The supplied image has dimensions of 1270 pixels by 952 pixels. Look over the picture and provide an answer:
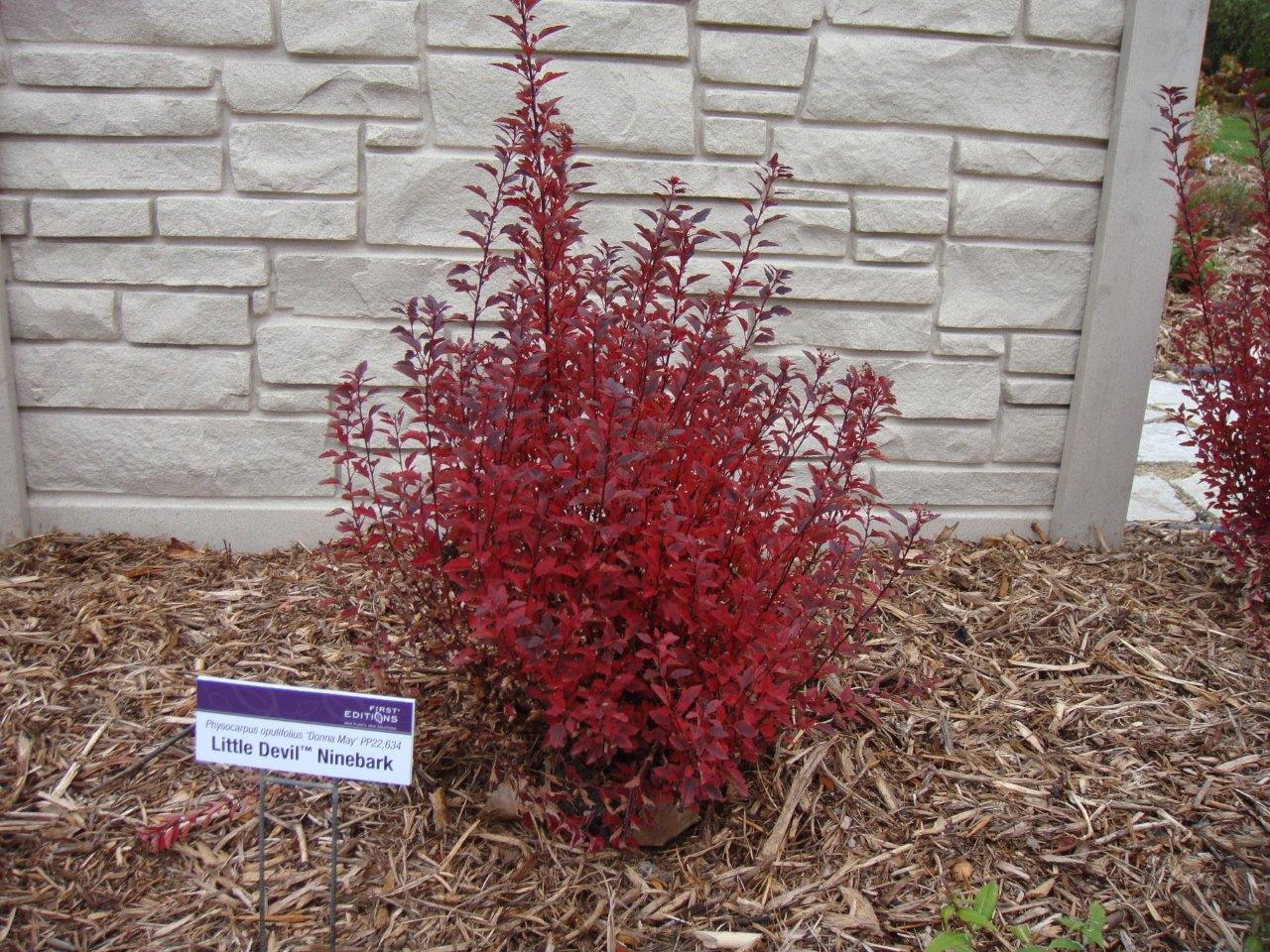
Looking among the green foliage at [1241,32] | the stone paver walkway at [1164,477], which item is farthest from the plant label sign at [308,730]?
the green foliage at [1241,32]

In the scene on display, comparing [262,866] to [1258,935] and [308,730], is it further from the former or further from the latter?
[1258,935]

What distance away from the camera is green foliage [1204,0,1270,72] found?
36.7 ft

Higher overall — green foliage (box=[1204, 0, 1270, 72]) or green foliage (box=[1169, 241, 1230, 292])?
green foliage (box=[1204, 0, 1270, 72])

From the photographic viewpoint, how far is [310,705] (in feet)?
5.36

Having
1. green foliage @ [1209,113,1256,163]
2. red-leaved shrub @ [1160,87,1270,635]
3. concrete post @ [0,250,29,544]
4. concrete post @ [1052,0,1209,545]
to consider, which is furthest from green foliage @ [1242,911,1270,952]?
green foliage @ [1209,113,1256,163]

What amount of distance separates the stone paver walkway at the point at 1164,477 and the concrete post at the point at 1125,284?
1.33ft

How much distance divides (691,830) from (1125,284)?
2183 millimetres

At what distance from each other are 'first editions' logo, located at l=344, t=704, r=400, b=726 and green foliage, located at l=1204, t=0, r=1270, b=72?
12.6 m

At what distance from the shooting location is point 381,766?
5.42ft

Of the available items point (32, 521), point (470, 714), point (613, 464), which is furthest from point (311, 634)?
point (613, 464)

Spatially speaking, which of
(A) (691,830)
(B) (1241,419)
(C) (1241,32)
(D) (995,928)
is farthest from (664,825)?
(C) (1241,32)

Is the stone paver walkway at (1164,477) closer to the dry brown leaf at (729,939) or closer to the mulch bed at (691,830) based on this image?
the mulch bed at (691,830)

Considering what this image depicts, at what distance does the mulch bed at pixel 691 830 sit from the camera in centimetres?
186

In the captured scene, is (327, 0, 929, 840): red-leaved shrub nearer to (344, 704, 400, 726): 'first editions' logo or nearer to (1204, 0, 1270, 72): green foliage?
(344, 704, 400, 726): 'first editions' logo
